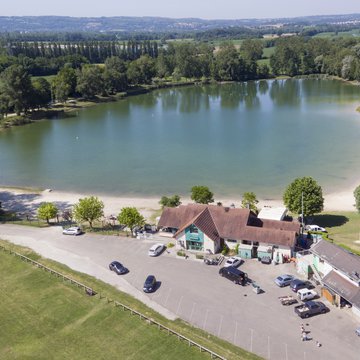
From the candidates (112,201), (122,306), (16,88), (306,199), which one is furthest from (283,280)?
(16,88)

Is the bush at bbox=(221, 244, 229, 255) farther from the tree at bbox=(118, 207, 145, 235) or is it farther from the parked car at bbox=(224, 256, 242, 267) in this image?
the tree at bbox=(118, 207, 145, 235)

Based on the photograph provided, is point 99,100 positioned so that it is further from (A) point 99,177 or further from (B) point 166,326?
(B) point 166,326

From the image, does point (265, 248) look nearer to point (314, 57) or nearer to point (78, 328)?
point (78, 328)

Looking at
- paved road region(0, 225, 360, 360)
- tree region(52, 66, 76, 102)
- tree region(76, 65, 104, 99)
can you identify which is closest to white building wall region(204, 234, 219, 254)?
paved road region(0, 225, 360, 360)

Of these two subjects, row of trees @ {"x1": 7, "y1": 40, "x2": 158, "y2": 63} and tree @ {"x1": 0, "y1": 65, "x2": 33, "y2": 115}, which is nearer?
tree @ {"x1": 0, "y1": 65, "x2": 33, "y2": 115}

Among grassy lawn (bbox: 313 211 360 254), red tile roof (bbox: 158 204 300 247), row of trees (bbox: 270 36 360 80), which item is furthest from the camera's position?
row of trees (bbox: 270 36 360 80)

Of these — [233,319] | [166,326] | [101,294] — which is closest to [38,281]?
[101,294]

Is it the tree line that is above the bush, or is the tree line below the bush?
above
